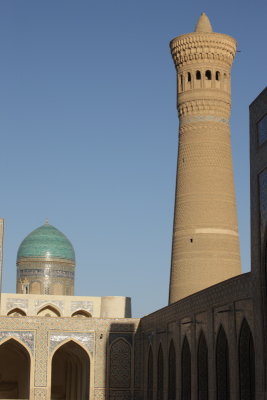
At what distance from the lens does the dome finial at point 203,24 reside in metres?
22.2

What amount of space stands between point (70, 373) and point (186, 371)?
948cm

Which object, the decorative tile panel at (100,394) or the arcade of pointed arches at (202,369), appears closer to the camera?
the arcade of pointed arches at (202,369)

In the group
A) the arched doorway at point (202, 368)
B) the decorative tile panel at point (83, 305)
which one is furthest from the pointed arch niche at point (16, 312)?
the arched doorway at point (202, 368)

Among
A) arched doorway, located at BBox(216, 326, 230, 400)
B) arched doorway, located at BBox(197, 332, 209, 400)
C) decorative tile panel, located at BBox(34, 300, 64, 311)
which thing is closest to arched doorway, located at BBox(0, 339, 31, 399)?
decorative tile panel, located at BBox(34, 300, 64, 311)

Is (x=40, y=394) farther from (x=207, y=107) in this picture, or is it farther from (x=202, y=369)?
(x=207, y=107)

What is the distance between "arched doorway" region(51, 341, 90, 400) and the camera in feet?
70.9

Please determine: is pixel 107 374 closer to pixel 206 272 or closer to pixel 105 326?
pixel 105 326

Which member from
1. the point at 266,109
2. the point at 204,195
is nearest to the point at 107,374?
the point at 204,195

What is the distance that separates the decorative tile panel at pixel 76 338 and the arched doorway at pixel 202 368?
21.6 ft

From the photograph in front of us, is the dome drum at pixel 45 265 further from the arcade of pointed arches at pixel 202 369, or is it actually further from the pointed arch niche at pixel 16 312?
the arcade of pointed arches at pixel 202 369

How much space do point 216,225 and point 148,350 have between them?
12.4 feet

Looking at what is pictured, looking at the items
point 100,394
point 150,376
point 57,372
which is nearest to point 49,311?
point 57,372

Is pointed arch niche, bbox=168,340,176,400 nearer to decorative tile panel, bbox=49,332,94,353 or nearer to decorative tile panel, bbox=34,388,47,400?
decorative tile panel, bbox=49,332,94,353

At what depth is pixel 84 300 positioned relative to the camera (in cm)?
2798
